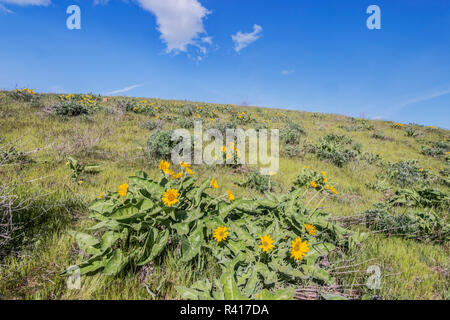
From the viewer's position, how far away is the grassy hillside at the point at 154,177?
1.73 m

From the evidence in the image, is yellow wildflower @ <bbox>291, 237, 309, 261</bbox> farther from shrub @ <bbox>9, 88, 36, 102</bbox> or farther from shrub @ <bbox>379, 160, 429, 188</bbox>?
shrub @ <bbox>9, 88, 36, 102</bbox>

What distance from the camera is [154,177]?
13.1 feet

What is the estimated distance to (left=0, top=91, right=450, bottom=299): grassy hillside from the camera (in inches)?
67.9

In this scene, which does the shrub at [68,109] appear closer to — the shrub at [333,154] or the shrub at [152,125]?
the shrub at [152,125]

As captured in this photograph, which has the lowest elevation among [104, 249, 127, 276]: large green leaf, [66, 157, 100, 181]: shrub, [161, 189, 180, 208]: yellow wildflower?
[104, 249, 127, 276]: large green leaf

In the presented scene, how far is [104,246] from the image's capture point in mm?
1710

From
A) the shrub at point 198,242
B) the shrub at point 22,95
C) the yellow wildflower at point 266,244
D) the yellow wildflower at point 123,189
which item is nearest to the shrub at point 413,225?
the shrub at point 198,242

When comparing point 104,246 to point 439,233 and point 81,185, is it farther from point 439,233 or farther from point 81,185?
point 439,233

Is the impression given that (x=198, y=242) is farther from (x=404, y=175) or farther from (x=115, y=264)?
(x=404, y=175)

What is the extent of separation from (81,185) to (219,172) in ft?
9.06

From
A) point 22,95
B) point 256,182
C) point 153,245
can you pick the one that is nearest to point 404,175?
point 256,182

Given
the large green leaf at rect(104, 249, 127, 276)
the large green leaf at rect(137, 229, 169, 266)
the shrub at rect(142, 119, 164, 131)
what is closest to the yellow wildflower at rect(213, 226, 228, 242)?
the large green leaf at rect(137, 229, 169, 266)

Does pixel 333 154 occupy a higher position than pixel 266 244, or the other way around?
pixel 333 154
